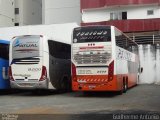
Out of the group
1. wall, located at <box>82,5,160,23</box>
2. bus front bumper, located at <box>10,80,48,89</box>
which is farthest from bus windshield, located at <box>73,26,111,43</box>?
wall, located at <box>82,5,160,23</box>

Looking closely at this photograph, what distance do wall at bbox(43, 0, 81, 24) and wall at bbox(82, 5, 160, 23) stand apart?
800 cm

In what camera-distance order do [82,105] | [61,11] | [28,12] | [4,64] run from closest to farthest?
[82,105]
[4,64]
[61,11]
[28,12]

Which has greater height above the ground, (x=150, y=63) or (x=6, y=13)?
(x=6, y=13)

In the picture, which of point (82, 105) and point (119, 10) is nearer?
point (82, 105)

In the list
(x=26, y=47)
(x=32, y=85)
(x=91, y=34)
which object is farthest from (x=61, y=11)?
(x=91, y=34)

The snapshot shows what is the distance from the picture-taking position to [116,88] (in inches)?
794

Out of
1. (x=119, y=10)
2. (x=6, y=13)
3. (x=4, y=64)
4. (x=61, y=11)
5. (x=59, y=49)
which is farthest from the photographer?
(x=6, y=13)

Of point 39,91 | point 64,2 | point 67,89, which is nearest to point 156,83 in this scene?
point 67,89

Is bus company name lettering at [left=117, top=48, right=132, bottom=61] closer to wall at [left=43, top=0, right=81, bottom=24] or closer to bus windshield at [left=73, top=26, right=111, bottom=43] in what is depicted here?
bus windshield at [left=73, top=26, right=111, bottom=43]

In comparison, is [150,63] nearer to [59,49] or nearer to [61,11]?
[59,49]

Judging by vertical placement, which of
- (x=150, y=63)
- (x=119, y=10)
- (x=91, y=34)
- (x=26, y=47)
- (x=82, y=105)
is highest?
(x=119, y=10)

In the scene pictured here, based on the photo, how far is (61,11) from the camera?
5459cm

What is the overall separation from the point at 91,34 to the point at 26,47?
11.5 feet

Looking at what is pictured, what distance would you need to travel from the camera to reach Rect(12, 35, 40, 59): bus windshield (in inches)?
824
